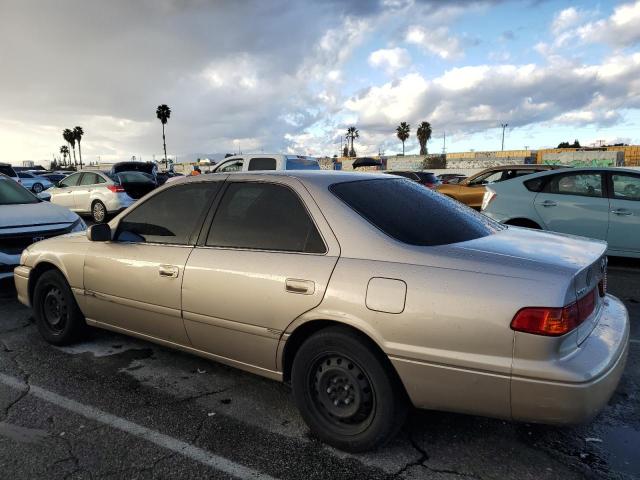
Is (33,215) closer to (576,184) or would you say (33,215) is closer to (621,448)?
(621,448)

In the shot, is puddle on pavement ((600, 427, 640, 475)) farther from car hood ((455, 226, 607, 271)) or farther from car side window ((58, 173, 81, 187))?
car side window ((58, 173, 81, 187))

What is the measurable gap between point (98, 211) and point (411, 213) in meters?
12.6

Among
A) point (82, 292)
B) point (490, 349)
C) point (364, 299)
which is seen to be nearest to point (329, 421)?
point (364, 299)

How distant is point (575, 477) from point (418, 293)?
1200 millimetres

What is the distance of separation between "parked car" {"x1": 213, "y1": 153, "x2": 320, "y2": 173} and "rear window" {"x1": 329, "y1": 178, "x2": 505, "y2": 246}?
683 centimetres

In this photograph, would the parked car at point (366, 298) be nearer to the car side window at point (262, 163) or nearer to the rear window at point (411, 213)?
the rear window at point (411, 213)

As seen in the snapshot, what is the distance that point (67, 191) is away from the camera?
14.5 metres

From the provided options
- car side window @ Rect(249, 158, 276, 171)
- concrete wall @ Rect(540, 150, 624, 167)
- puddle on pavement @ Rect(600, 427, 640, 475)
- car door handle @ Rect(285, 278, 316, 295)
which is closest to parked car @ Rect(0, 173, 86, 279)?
car door handle @ Rect(285, 278, 316, 295)

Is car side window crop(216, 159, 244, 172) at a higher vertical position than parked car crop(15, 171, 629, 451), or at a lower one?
higher

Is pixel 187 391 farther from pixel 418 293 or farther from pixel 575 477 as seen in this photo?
pixel 575 477

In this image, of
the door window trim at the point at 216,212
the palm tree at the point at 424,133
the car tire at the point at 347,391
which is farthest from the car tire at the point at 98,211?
the palm tree at the point at 424,133

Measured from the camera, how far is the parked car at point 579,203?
6.86m

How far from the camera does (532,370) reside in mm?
2213

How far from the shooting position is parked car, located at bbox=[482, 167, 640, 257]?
6.86 meters
